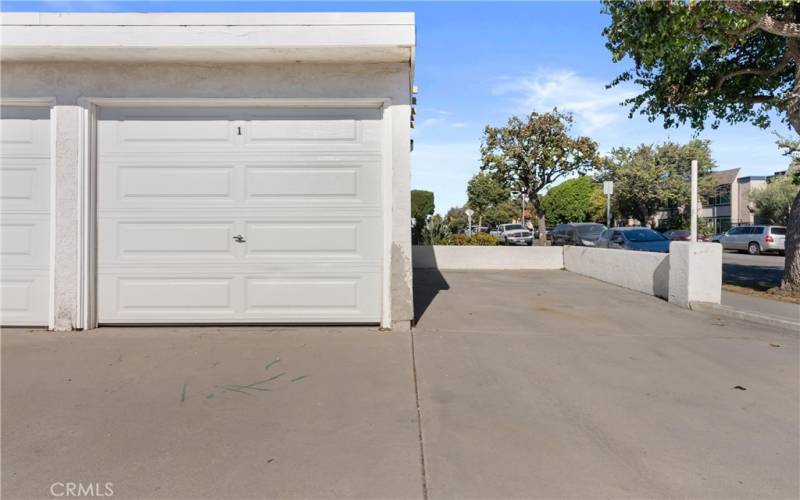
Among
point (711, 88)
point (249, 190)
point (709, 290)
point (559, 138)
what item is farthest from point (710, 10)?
point (559, 138)

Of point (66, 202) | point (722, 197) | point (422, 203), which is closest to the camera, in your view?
point (66, 202)

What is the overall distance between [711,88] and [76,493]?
12066mm

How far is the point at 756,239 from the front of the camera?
2567 centimetres

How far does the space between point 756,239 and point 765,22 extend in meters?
22.5

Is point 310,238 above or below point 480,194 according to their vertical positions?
below

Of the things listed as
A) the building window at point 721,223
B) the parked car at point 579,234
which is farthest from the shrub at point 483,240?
the building window at point 721,223

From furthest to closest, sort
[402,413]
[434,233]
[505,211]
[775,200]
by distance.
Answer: [505,211] < [775,200] < [434,233] < [402,413]

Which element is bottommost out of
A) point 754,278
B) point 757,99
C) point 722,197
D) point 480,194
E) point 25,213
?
point 754,278

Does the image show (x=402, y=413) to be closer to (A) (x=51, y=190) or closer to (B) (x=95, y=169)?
(B) (x=95, y=169)

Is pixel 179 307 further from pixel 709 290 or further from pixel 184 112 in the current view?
pixel 709 290

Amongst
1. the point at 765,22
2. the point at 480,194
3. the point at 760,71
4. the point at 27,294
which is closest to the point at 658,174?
the point at 480,194

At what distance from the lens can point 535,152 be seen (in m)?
26.2

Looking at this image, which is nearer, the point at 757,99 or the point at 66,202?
the point at 66,202

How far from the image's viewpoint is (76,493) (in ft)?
8.92
